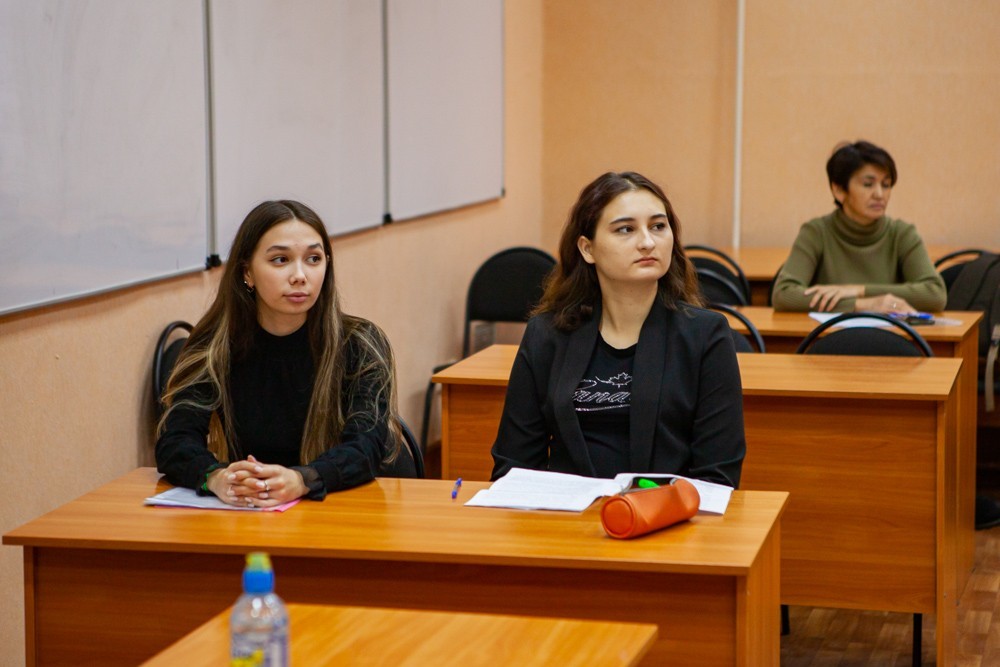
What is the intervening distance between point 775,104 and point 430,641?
5.59 meters

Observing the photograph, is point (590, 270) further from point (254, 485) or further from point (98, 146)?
point (98, 146)

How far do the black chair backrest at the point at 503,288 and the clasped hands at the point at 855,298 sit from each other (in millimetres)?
1348

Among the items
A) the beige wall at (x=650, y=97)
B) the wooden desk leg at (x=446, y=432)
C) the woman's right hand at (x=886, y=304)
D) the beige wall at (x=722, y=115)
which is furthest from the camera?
the beige wall at (x=650, y=97)

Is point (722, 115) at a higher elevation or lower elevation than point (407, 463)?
higher

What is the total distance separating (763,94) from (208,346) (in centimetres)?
475

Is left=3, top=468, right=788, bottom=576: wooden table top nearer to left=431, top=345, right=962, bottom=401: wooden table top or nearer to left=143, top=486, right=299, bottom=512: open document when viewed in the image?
left=143, top=486, right=299, bottom=512: open document

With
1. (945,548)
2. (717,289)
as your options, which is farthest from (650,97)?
(945,548)

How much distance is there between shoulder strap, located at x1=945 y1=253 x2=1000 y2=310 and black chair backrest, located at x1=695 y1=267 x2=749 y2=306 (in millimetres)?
849

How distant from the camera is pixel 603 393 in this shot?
2646 mm

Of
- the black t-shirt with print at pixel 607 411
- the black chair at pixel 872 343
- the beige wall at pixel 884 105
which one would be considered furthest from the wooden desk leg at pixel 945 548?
the beige wall at pixel 884 105

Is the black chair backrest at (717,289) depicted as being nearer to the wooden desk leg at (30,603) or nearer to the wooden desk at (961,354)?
the wooden desk at (961,354)

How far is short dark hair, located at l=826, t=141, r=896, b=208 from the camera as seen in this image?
15.4ft

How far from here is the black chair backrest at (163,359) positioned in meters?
3.31

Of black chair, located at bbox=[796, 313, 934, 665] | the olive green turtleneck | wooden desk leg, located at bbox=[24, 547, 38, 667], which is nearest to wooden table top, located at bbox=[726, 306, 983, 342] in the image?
the olive green turtleneck
